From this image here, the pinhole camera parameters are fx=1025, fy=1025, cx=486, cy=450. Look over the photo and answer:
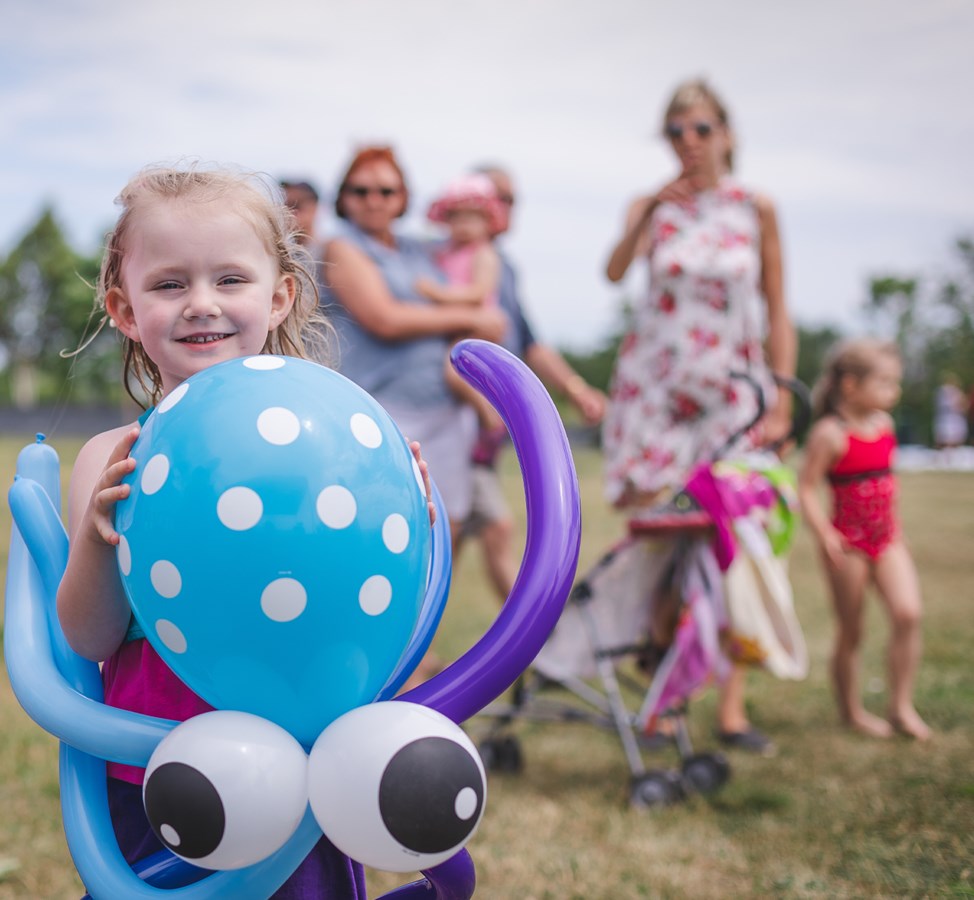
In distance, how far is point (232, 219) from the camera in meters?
1.50

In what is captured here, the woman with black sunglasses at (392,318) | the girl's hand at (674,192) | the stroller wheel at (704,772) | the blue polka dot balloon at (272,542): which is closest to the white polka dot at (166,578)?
the blue polka dot balloon at (272,542)

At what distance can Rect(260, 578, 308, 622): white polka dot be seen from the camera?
1195 mm

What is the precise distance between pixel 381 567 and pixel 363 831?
12.0 inches

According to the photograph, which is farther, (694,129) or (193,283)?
(694,129)

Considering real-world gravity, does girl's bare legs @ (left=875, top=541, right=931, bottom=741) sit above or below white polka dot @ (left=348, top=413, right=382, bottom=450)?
below

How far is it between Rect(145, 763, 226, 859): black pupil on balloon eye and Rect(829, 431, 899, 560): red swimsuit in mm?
3238

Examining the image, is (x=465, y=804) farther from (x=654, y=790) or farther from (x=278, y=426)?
(x=654, y=790)

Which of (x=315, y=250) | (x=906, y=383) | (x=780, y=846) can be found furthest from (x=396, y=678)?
(x=906, y=383)

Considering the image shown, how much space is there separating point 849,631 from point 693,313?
1.40 metres

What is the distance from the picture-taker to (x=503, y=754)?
3438 millimetres

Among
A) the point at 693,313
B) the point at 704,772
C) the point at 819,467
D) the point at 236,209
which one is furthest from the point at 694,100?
the point at 236,209

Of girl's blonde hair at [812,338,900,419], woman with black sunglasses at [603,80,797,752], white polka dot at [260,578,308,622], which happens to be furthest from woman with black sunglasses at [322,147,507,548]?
white polka dot at [260,578,308,622]

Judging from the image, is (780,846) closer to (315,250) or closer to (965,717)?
(965,717)

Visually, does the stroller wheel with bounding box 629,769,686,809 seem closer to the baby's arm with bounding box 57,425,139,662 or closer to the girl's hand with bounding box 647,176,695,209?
the girl's hand with bounding box 647,176,695,209
